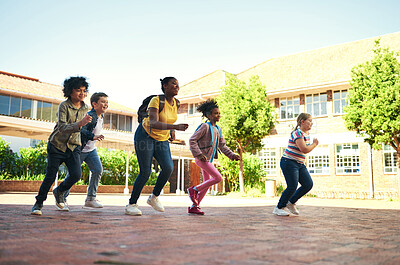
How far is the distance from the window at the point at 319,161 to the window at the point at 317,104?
204cm

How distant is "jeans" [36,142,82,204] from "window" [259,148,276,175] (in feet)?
60.9

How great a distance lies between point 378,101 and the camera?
14.2 metres

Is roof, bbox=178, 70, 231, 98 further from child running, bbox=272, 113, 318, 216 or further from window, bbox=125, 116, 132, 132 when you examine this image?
child running, bbox=272, 113, 318, 216

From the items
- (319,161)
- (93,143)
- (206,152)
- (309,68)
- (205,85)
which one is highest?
(309,68)

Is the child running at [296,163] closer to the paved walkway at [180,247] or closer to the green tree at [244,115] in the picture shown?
the paved walkway at [180,247]

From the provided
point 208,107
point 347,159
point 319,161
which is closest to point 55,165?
point 208,107

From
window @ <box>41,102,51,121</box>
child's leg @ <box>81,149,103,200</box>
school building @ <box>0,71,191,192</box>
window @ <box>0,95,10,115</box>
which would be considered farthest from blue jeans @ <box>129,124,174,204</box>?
window @ <box>41,102,51,121</box>

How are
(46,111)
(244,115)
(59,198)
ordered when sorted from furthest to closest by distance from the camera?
(46,111)
(244,115)
(59,198)

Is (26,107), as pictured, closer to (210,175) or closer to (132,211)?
(210,175)

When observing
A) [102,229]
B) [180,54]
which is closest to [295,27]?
[180,54]

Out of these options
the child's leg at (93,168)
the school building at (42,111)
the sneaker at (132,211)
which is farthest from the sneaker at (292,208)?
the school building at (42,111)

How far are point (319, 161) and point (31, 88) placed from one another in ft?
69.4

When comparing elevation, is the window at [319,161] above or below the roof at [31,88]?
below

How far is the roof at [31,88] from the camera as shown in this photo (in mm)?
25888
